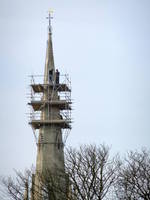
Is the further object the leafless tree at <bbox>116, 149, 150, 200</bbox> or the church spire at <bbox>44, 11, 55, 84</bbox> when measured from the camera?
the church spire at <bbox>44, 11, 55, 84</bbox>

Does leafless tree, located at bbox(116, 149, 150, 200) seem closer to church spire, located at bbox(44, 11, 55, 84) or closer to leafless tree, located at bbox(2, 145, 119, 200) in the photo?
leafless tree, located at bbox(2, 145, 119, 200)

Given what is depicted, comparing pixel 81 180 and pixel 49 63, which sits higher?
pixel 49 63

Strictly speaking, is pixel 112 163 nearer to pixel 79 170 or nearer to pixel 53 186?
pixel 79 170

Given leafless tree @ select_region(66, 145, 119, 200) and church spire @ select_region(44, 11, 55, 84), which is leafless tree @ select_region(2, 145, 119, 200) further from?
church spire @ select_region(44, 11, 55, 84)

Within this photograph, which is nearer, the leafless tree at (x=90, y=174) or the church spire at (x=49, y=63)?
the leafless tree at (x=90, y=174)

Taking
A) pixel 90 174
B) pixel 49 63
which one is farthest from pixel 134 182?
pixel 49 63

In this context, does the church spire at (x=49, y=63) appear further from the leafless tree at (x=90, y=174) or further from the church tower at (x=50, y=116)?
the leafless tree at (x=90, y=174)

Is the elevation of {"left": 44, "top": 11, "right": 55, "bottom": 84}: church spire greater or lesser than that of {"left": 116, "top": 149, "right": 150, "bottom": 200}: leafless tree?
greater

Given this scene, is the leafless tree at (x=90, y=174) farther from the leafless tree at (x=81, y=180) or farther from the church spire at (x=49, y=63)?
the church spire at (x=49, y=63)

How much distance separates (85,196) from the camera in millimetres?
30438

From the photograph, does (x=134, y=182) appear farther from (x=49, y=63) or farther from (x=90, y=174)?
(x=49, y=63)

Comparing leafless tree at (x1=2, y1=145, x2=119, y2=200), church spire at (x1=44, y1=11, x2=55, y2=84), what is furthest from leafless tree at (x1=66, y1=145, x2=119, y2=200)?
church spire at (x1=44, y1=11, x2=55, y2=84)

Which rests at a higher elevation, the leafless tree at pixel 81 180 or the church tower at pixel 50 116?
the church tower at pixel 50 116

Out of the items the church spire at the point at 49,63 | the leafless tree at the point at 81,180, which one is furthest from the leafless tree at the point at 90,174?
the church spire at the point at 49,63
